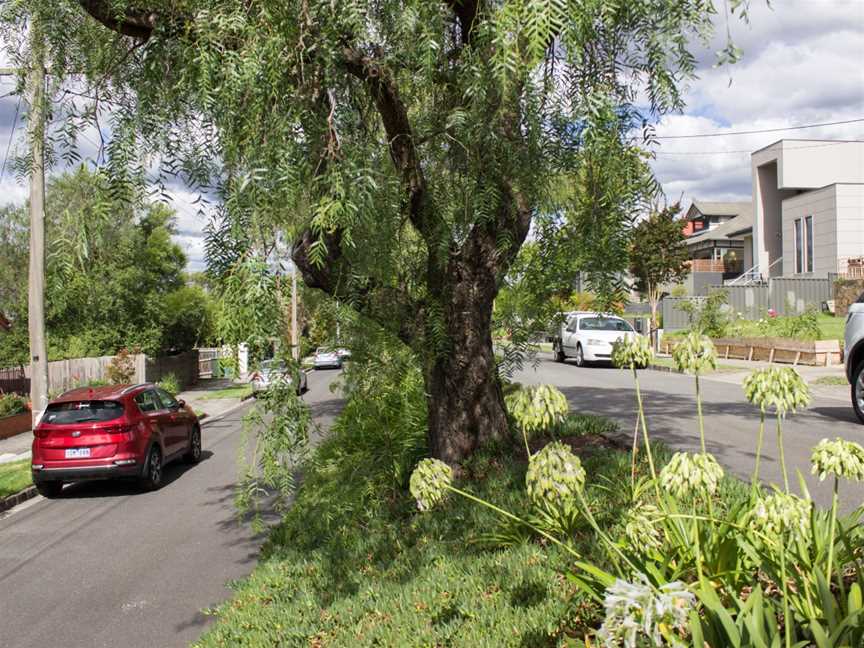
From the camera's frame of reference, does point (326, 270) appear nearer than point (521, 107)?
No

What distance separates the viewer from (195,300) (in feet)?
86.7

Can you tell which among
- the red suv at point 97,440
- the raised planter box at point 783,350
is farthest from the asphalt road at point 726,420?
the red suv at point 97,440

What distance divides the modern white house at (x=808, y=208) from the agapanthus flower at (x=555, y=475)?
34.0m

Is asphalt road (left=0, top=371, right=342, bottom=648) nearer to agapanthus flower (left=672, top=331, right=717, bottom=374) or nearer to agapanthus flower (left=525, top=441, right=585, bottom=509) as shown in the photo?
agapanthus flower (left=525, top=441, right=585, bottom=509)

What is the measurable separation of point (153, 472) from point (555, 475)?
8935mm

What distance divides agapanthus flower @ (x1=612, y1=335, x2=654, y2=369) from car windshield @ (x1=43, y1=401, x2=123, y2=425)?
8.26m

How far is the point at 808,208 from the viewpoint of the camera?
3666 cm

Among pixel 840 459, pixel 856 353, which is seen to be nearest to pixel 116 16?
pixel 840 459

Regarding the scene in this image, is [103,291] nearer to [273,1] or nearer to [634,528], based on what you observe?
[273,1]

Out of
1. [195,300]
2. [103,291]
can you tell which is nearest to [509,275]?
[103,291]

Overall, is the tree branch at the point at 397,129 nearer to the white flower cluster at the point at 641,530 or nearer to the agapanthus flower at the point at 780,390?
the agapanthus flower at the point at 780,390

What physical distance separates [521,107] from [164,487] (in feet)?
27.0

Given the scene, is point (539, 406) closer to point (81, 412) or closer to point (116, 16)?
point (116, 16)

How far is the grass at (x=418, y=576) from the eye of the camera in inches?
156
